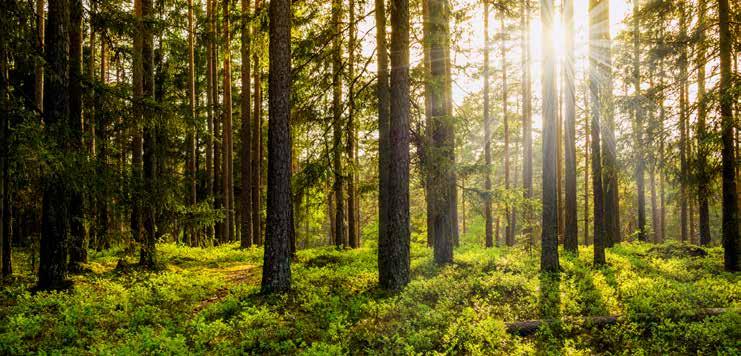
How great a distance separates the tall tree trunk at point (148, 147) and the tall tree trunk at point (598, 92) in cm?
1325

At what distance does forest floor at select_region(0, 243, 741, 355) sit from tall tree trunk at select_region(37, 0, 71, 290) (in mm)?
710

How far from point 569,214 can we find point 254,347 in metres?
14.0

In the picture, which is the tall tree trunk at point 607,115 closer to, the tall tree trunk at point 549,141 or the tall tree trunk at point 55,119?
the tall tree trunk at point 549,141

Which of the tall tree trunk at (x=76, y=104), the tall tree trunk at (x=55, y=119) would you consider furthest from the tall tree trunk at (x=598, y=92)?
the tall tree trunk at (x=55, y=119)

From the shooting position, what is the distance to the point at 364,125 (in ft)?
42.3

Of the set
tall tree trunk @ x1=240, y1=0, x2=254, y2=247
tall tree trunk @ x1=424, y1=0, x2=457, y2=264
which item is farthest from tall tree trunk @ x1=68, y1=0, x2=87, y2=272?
tall tree trunk @ x1=424, y1=0, x2=457, y2=264

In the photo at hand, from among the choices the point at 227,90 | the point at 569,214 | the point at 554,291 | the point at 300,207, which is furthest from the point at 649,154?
the point at 227,90

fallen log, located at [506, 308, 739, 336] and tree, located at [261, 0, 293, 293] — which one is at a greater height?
tree, located at [261, 0, 293, 293]

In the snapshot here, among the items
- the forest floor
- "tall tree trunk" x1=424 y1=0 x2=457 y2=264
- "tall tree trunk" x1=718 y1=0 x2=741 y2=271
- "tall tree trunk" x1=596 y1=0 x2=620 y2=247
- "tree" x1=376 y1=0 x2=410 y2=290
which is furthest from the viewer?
"tall tree trunk" x1=596 y1=0 x2=620 y2=247

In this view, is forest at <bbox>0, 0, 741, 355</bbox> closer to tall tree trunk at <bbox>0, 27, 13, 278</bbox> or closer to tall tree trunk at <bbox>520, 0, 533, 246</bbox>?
tall tree trunk at <bbox>0, 27, 13, 278</bbox>

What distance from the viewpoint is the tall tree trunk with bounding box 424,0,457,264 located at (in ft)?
33.8

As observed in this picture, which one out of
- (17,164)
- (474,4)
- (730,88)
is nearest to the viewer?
(17,164)

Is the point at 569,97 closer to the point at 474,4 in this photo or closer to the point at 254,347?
the point at 474,4

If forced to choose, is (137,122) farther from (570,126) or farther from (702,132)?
(702,132)
